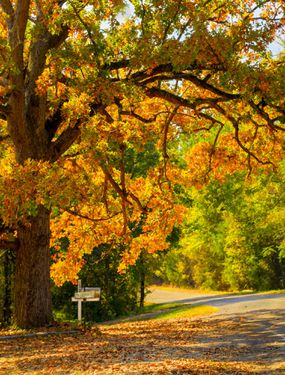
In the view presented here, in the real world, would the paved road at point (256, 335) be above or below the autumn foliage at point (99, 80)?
below

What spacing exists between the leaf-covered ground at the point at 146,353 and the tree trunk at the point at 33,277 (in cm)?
122

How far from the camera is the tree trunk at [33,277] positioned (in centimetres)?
1375

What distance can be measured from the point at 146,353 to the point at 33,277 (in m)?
4.80

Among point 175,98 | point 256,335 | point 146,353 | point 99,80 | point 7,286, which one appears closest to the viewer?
point 146,353

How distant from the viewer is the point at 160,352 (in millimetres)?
10008

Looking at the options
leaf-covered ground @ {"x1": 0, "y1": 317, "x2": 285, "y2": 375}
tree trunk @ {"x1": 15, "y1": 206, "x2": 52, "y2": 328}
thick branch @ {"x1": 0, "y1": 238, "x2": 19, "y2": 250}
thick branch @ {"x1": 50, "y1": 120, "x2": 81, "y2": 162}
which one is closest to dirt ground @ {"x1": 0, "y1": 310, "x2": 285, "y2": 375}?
leaf-covered ground @ {"x1": 0, "y1": 317, "x2": 285, "y2": 375}

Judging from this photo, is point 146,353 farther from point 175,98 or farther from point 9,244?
point 175,98

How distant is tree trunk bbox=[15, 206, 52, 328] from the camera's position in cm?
1375

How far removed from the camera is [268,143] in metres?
17.4

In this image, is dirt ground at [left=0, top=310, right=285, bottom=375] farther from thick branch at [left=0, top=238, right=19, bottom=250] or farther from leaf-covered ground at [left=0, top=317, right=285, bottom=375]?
thick branch at [left=0, top=238, right=19, bottom=250]

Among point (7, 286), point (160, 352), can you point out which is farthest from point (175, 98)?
point (7, 286)

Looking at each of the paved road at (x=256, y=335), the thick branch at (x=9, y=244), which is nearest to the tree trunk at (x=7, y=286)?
the thick branch at (x=9, y=244)

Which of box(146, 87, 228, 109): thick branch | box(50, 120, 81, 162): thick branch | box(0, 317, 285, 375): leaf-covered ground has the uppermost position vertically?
box(146, 87, 228, 109): thick branch

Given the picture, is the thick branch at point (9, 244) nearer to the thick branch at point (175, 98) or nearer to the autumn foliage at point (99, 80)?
the autumn foliage at point (99, 80)
